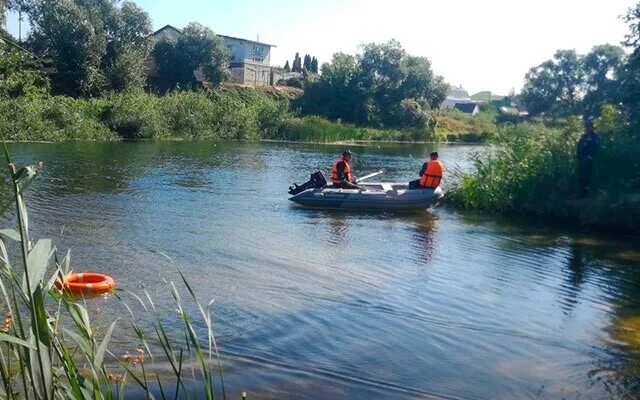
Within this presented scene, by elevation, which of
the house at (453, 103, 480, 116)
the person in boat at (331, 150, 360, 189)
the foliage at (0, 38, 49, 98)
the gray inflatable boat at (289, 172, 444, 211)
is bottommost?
the gray inflatable boat at (289, 172, 444, 211)

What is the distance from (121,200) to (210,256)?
603cm

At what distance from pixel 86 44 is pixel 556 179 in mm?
36988

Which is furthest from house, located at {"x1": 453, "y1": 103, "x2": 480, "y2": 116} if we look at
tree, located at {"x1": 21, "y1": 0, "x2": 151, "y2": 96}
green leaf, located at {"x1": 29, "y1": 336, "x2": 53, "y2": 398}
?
green leaf, located at {"x1": 29, "y1": 336, "x2": 53, "y2": 398}

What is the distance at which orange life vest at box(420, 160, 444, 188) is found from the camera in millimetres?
15844

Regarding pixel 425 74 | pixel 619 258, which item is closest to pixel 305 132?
pixel 425 74

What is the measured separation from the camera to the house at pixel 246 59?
204 feet

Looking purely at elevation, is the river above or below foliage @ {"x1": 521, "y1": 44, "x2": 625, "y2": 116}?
below

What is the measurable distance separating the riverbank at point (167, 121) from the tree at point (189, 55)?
3.68m

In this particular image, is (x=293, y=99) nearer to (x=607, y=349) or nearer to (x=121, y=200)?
(x=121, y=200)

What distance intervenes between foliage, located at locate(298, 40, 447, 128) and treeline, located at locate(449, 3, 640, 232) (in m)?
Answer: 38.7

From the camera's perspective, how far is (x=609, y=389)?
19.3ft

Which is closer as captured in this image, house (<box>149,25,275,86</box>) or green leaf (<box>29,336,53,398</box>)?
green leaf (<box>29,336,53,398</box>)

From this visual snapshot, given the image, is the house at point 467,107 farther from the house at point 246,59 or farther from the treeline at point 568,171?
the treeline at point 568,171

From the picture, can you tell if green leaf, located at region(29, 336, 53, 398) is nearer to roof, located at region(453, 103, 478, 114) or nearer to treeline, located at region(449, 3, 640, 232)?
treeline, located at region(449, 3, 640, 232)
